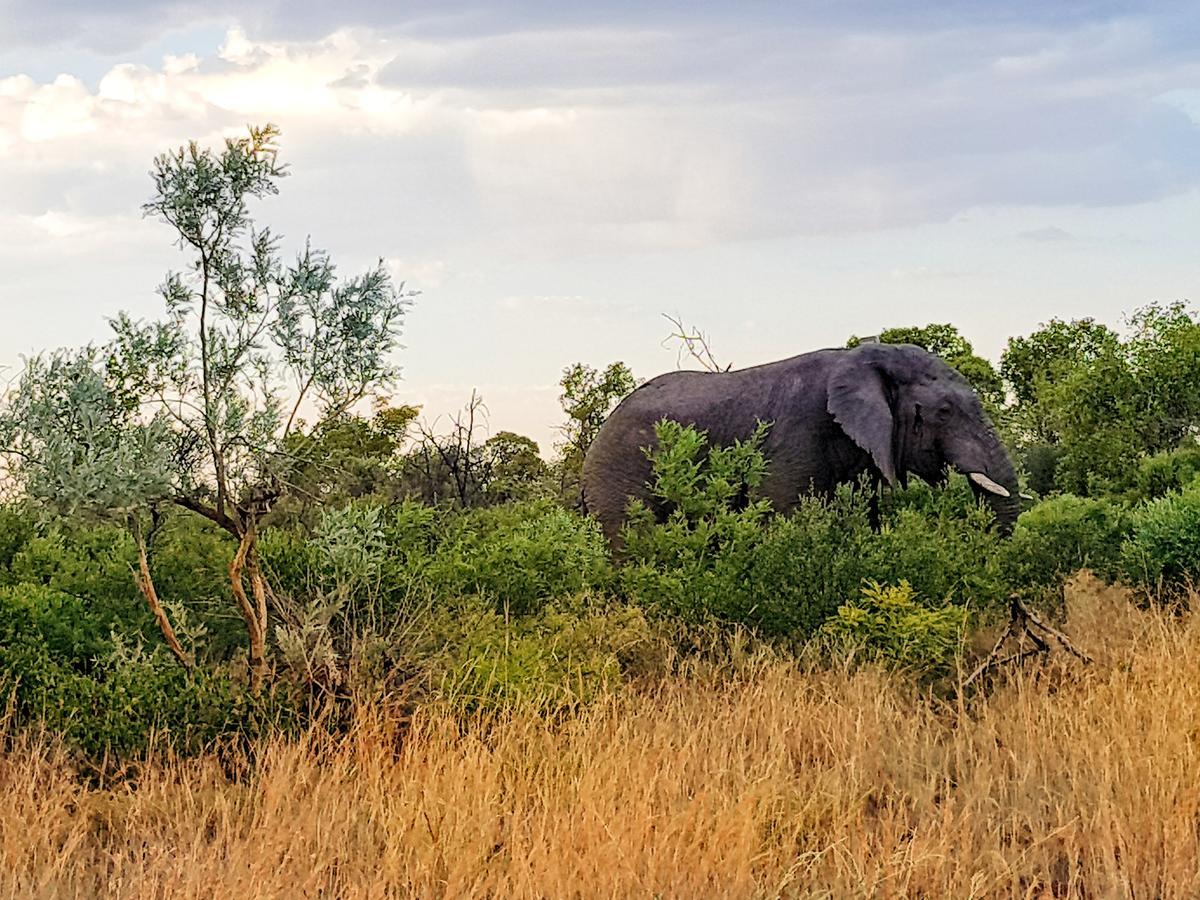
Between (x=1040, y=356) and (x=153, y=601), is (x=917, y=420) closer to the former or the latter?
(x=153, y=601)

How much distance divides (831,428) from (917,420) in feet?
2.81

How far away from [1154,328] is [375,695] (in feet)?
68.1

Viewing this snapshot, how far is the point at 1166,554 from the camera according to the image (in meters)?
11.0

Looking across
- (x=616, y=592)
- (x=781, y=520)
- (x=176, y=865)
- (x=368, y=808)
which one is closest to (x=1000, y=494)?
(x=781, y=520)

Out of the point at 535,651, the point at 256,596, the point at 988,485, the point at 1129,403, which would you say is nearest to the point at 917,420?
the point at 988,485

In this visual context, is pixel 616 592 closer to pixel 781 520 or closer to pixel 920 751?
pixel 781 520

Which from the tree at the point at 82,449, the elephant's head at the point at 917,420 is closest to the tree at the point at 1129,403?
the elephant's head at the point at 917,420

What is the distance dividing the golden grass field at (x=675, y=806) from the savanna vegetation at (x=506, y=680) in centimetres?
3

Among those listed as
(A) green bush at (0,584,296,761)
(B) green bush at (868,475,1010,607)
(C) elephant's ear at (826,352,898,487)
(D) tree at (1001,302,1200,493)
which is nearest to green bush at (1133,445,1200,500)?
Answer: (D) tree at (1001,302,1200,493)

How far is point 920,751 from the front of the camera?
22.7ft

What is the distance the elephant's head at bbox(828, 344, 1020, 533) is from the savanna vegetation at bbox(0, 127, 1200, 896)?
1.57 m

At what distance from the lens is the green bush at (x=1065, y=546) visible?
1005cm

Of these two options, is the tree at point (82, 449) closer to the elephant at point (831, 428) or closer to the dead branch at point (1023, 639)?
the dead branch at point (1023, 639)

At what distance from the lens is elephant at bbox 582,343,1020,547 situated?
12883mm
